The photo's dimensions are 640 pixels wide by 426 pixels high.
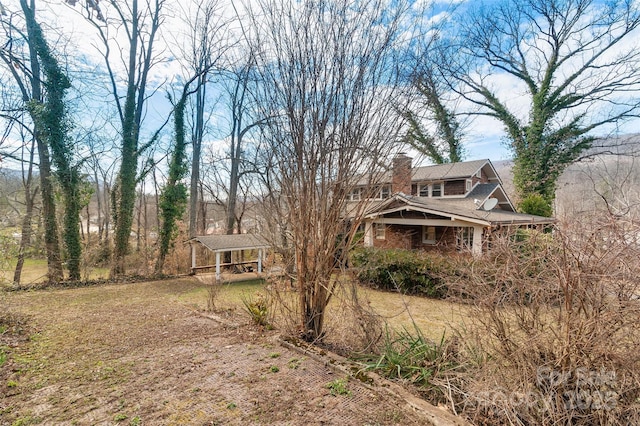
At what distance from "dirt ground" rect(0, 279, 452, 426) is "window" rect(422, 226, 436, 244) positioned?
40.8 feet

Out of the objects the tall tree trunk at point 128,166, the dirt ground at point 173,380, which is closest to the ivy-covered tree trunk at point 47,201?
the tall tree trunk at point 128,166

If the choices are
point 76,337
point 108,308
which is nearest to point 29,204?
point 108,308

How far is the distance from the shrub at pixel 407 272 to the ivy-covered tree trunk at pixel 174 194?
28.5 ft

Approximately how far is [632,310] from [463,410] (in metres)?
1.54

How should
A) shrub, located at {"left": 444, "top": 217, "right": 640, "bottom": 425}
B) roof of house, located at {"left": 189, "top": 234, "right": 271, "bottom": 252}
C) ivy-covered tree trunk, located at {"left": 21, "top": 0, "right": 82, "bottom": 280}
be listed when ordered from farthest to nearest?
1. roof of house, located at {"left": 189, "top": 234, "right": 271, "bottom": 252}
2. ivy-covered tree trunk, located at {"left": 21, "top": 0, "right": 82, "bottom": 280}
3. shrub, located at {"left": 444, "top": 217, "right": 640, "bottom": 425}

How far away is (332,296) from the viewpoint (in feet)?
13.2

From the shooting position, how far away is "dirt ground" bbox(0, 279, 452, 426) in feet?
8.69

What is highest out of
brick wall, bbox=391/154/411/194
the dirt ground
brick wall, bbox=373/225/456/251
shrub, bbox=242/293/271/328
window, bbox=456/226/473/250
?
brick wall, bbox=391/154/411/194

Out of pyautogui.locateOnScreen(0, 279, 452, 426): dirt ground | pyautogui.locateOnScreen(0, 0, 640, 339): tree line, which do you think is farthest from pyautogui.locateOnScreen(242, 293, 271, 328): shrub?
pyautogui.locateOnScreen(0, 0, 640, 339): tree line

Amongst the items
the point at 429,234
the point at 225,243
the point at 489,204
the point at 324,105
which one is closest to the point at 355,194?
the point at 324,105

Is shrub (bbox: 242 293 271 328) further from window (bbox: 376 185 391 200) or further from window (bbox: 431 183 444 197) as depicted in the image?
window (bbox: 431 183 444 197)

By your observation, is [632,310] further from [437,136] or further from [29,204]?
[29,204]

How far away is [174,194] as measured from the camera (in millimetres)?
12953

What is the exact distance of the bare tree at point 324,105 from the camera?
12.2 ft
